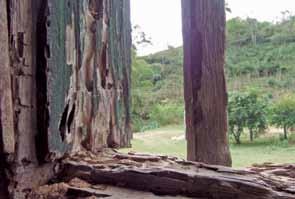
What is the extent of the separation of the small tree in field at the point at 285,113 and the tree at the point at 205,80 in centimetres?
88

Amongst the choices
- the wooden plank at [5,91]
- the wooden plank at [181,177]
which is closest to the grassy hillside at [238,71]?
the wooden plank at [181,177]

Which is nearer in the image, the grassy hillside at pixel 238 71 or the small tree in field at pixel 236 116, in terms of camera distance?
Result: the grassy hillside at pixel 238 71

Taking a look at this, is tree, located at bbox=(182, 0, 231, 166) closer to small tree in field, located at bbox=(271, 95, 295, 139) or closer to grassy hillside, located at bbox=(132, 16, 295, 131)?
grassy hillside, located at bbox=(132, 16, 295, 131)

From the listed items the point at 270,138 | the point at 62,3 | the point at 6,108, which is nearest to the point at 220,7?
the point at 62,3

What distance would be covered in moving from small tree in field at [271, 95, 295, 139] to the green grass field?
0.16ft

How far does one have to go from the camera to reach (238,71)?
174cm

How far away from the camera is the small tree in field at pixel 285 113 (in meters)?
1.64

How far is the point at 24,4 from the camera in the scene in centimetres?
62

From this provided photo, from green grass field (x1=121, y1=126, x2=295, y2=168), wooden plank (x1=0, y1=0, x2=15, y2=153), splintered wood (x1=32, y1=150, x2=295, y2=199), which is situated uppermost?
wooden plank (x1=0, y1=0, x2=15, y2=153)

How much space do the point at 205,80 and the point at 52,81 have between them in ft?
0.94

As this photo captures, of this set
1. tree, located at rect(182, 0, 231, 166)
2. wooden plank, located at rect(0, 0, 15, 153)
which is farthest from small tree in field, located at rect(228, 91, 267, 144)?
wooden plank, located at rect(0, 0, 15, 153)

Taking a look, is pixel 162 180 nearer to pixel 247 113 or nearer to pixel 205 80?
pixel 205 80

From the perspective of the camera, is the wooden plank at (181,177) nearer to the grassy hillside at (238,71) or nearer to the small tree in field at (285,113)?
the grassy hillside at (238,71)

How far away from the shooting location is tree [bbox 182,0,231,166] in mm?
797
